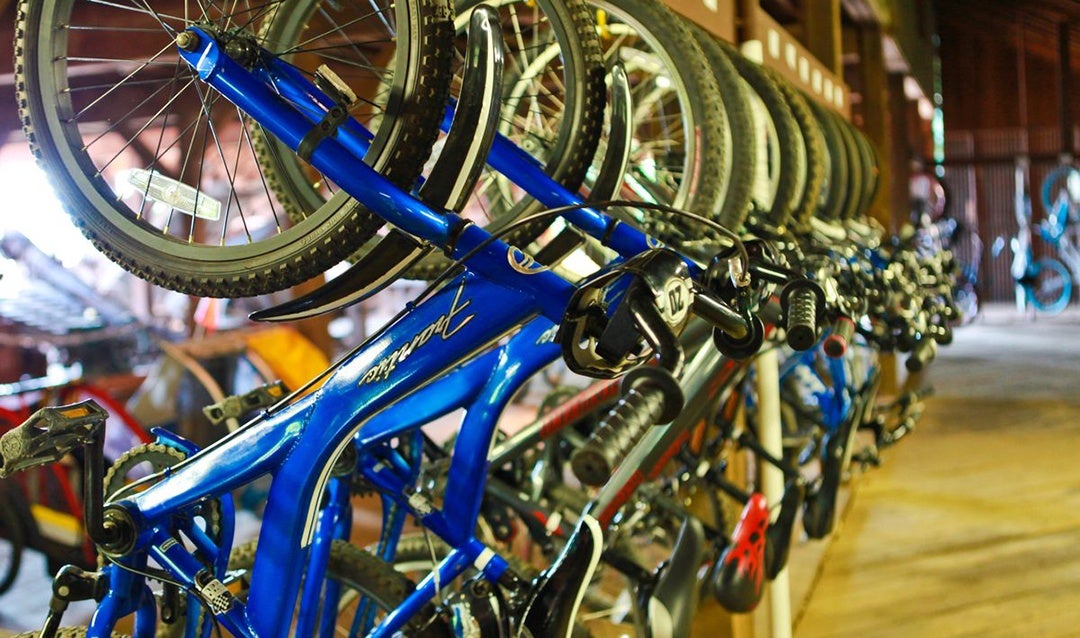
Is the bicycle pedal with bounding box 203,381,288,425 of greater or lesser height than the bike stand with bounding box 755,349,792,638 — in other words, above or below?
above

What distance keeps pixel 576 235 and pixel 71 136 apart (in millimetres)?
636

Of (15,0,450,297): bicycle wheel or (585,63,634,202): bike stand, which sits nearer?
(15,0,450,297): bicycle wheel

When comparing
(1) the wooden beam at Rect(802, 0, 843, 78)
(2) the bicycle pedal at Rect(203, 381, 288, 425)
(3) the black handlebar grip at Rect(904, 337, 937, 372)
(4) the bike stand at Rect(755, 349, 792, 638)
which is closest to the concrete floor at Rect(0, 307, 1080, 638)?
(4) the bike stand at Rect(755, 349, 792, 638)

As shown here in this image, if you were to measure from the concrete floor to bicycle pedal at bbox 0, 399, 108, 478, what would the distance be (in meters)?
1.46

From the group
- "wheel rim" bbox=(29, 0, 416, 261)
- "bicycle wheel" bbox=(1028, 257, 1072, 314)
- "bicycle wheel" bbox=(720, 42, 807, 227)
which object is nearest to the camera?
"wheel rim" bbox=(29, 0, 416, 261)

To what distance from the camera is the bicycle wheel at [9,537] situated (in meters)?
2.47

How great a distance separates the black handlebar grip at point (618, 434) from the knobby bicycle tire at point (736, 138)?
0.94 m

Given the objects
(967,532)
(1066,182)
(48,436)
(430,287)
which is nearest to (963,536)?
(967,532)

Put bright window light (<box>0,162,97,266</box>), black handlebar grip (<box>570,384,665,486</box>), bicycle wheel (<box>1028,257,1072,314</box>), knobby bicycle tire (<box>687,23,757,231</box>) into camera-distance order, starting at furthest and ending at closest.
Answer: bicycle wheel (<box>1028,257,1072,314</box>), knobby bicycle tire (<box>687,23,757,231</box>), bright window light (<box>0,162,97,266</box>), black handlebar grip (<box>570,384,665,486</box>)

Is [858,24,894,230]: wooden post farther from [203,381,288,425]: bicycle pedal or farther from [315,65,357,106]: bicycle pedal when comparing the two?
[315,65,357,106]: bicycle pedal

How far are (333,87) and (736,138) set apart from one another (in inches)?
38.6

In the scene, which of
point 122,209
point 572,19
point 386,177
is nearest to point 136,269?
point 122,209

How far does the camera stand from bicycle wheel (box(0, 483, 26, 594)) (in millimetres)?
2471

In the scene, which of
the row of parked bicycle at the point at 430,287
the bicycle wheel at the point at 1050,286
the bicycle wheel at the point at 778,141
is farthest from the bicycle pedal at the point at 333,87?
the bicycle wheel at the point at 1050,286
